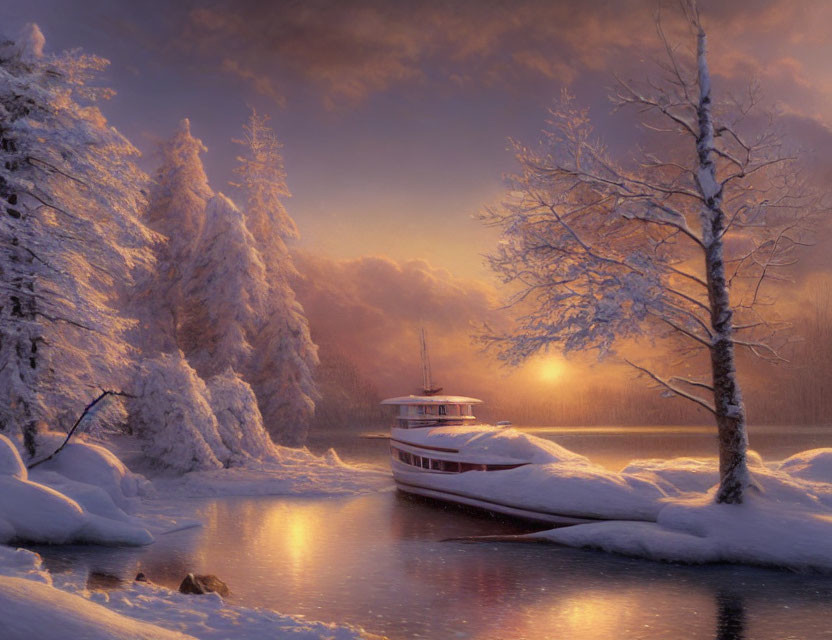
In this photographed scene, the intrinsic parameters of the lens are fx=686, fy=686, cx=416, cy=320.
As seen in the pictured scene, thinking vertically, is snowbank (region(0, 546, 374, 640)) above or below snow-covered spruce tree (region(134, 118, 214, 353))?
below

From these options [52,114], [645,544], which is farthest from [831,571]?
[52,114]

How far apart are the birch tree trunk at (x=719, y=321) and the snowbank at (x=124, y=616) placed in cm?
942

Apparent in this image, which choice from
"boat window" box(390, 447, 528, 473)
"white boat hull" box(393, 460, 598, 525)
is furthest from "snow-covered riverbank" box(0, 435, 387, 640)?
"boat window" box(390, 447, 528, 473)

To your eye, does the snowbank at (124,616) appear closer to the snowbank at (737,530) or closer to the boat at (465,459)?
the snowbank at (737,530)

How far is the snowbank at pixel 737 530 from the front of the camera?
12.7m

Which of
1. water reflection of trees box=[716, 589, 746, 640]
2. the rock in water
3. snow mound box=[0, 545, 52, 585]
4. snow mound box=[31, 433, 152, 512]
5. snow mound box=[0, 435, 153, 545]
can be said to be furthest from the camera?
snow mound box=[31, 433, 152, 512]

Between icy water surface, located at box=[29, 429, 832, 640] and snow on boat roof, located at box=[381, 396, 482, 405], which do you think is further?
snow on boat roof, located at box=[381, 396, 482, 405]

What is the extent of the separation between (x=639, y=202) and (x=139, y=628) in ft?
43.5

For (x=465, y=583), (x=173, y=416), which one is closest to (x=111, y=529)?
(x=465, y=583)

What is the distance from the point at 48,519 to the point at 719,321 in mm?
14221

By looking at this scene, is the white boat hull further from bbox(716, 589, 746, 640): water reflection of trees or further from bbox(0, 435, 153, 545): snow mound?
bbox(0, 435, 153, 545): snow mound

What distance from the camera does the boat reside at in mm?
18516

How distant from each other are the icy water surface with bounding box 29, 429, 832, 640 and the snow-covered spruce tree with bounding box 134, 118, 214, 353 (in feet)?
56.1

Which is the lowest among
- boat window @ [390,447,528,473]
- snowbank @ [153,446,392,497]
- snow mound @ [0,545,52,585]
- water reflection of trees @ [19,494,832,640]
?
water reflection of trees @ [19,494,832,640]
